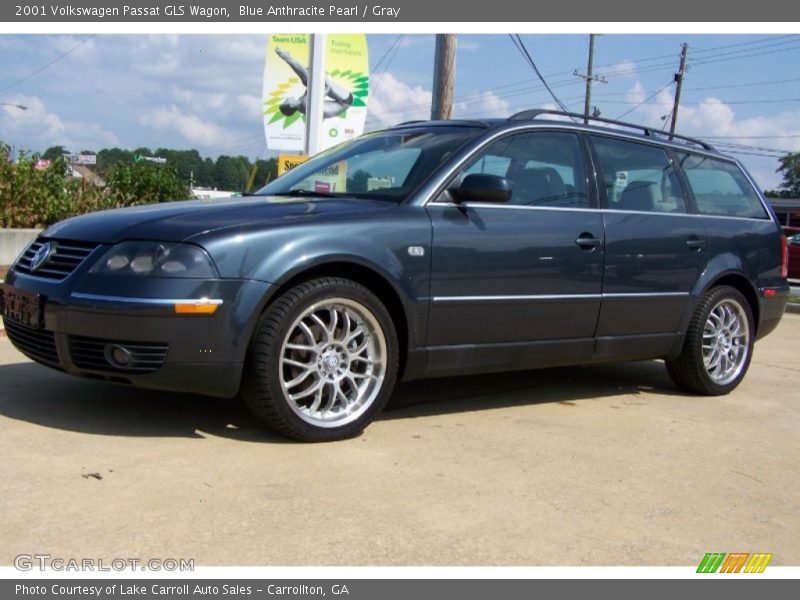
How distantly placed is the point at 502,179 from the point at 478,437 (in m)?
1.34

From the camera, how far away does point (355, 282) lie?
4340 mm

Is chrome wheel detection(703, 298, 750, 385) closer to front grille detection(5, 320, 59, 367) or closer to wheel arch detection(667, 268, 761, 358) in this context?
wheel arch detection(667, 268, 761, 358)

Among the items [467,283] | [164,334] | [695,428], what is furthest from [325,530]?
[695,428]

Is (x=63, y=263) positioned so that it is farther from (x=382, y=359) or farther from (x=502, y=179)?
(x=502, y=179)

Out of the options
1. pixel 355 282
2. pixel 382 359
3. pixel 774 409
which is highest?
pixel 355 282

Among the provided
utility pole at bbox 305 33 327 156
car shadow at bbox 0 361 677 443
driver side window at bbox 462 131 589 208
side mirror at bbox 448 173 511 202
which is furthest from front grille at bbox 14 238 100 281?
utility pole at bbox 305 33 327 156

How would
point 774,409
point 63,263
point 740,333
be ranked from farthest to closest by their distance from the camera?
point 740,333 → point 774,409 → point 63,263

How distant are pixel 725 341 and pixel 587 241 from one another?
1728 mm

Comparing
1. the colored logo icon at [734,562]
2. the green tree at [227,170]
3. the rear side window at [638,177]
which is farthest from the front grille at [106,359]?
A: the green tree at [227,170]

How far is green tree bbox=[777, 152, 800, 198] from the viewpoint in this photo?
79.9 m

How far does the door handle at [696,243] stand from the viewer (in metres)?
5.82

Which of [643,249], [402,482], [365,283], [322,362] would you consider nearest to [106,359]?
[322,362]

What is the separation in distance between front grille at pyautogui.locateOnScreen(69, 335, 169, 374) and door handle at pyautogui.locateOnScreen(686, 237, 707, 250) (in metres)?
3.54

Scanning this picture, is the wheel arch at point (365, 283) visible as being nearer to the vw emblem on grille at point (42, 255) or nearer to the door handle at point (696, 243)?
the vw emblem on grille at point (42, 255)
